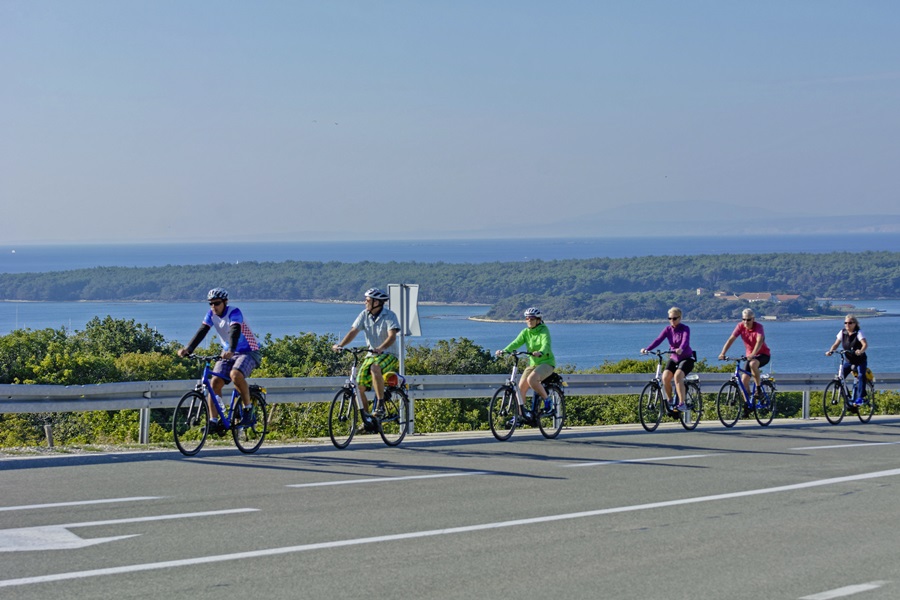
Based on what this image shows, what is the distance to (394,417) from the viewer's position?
47.6 feet

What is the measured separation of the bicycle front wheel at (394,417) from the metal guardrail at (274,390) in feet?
4.80

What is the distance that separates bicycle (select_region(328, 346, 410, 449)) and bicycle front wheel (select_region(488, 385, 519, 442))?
1.57 meters

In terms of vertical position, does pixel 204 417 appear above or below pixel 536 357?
below

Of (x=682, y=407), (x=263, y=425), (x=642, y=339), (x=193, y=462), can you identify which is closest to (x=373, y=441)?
(x=263, y=425)

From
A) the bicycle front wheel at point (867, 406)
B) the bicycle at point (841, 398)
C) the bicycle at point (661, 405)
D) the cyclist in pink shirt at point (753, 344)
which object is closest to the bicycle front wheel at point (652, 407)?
the bicycle at point (661, 405)

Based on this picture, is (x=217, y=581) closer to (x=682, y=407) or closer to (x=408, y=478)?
(x=408, y=478)

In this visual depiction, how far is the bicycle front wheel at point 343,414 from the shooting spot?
14127mm

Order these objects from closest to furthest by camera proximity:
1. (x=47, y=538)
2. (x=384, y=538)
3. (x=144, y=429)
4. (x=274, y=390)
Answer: (x=47, y=538) → (x=384, y=538) → (x=144, y=429) → (x=274, y=390)

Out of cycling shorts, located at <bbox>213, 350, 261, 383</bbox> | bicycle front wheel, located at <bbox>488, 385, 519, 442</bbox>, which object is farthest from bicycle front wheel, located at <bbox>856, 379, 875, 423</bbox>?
cycling shorts, located at <bbox>213, 350, 261, 383</bbox>

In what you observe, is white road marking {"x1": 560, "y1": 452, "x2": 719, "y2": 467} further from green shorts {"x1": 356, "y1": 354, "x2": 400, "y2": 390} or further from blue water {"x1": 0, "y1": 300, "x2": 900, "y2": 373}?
blue water {"x1": 0, "y1": 300, "x2": 900, "y2": 373}

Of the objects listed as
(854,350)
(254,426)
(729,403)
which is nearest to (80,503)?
(254,426)

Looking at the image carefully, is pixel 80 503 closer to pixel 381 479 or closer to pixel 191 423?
→ pixel 381 479

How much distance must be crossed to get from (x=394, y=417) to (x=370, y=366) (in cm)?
75

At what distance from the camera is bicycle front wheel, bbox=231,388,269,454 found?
44.0 ft
